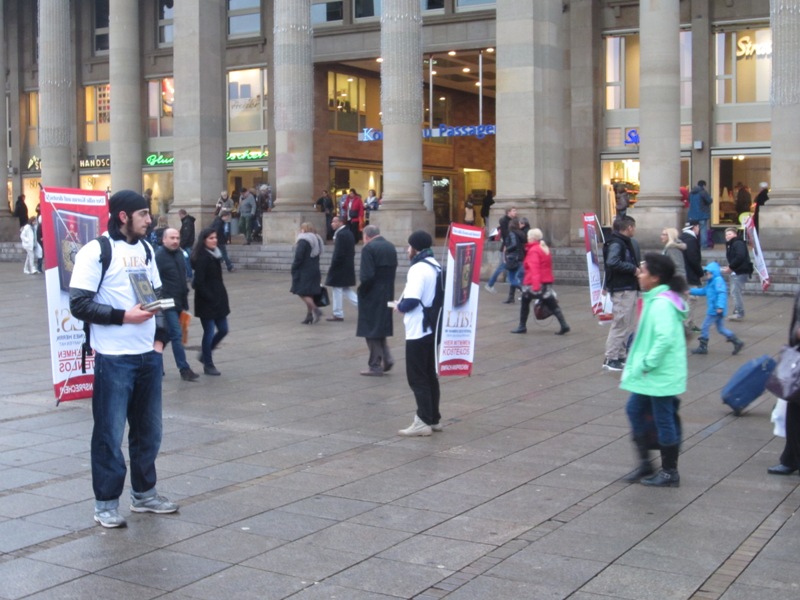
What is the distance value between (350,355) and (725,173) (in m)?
20.6

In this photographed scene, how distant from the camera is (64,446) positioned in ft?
29.4

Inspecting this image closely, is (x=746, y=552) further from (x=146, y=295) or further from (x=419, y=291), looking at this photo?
(x=419, y=291)

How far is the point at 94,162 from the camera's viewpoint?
4450 cm

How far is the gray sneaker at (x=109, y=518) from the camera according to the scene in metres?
6.57

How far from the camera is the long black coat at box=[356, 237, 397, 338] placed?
1259cm

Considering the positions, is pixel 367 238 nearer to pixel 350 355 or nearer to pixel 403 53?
pixel 350 355

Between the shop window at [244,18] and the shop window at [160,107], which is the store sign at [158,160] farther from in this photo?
the shop window at [244,18]

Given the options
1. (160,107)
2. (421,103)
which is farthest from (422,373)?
(160,107)

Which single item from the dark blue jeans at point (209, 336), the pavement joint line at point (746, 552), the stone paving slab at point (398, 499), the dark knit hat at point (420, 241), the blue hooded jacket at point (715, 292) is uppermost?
the dark knit hat at point (420, 241)

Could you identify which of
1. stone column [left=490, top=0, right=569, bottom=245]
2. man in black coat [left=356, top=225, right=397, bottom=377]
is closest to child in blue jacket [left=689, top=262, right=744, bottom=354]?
man in black coat [left=356, top=225, right=397, bottom=377]

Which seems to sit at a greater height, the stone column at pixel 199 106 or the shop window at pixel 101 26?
the shop window at pixel 101 26

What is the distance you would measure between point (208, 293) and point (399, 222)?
51.4 feet

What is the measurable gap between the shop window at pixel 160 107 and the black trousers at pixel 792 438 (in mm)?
37151

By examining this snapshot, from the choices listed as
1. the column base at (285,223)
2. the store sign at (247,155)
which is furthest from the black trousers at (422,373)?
the store sign at (247,155)
